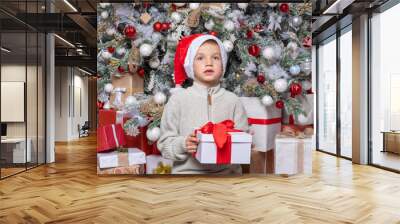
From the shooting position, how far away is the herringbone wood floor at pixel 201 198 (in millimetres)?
3883

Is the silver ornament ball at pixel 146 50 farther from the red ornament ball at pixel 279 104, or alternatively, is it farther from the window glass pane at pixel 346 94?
the window glass pane at pixel 346 94

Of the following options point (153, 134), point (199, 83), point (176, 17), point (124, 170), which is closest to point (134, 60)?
point (176, 17)

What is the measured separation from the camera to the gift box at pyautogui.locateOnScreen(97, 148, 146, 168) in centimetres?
622

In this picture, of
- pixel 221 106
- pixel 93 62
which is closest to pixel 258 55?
pixel 221 106

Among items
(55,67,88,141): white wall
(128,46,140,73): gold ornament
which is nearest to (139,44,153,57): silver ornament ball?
(128,46,140,73): gold ornament

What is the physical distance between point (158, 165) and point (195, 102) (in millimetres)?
1133

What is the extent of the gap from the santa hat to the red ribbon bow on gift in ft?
2.74

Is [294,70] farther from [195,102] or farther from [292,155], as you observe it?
[195,102]

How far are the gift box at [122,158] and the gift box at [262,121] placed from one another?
1.74m

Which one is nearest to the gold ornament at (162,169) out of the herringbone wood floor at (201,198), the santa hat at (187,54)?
the herringbone wood floor at (201,198)

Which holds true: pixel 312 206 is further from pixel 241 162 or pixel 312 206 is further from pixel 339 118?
pixel 339 118

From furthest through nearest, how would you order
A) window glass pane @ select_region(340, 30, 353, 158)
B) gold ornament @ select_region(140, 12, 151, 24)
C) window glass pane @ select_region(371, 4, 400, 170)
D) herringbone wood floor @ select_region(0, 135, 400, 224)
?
window glass pane @ select_region(340, 30, 353, 158) → window glass pane @ select_region(371, 4, 400, 170) → gold ornament @ select_region(140, 12, 151, 24) → herringbone wood floor @ select_region(0, 135, 400, 224)

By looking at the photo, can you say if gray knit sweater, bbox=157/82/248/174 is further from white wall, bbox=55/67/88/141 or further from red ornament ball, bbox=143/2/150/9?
white wall, bbox=55/67/88/141

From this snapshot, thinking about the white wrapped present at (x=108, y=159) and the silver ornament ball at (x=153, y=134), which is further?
the white wrapped present at (x=108, y=159)
